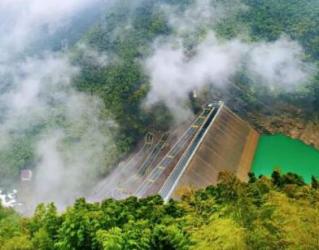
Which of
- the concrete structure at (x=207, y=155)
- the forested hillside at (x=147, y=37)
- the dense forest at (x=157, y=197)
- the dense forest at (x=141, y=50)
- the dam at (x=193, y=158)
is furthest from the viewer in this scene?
the forested hillside at (x=147, y=37)

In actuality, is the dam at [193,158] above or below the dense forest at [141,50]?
below

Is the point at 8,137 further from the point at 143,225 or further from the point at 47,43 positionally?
the point at 143,225

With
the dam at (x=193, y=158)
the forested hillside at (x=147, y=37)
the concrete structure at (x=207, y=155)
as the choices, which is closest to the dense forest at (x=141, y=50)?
the forested hillside at (x=147, y=37)

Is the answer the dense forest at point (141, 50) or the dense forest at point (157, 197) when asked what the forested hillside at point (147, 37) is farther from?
the dense forest at point (157, 197)

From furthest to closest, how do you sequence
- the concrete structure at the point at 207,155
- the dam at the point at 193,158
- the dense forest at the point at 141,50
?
the dense forest at the point at 141,50, the dam at the point at 193,158, the concrete structure at the point at 207,155

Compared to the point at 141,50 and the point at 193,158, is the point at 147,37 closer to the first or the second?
the point at 141,50

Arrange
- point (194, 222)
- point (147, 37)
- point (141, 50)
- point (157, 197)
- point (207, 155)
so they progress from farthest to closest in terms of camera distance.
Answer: point (147, 37)
point (141, 50)
point (207, 155)
point (157, 197)
point (194, 222)

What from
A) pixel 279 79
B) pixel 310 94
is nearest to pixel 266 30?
pixel 279 79

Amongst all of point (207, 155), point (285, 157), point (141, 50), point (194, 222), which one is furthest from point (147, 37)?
point (194, 222)
